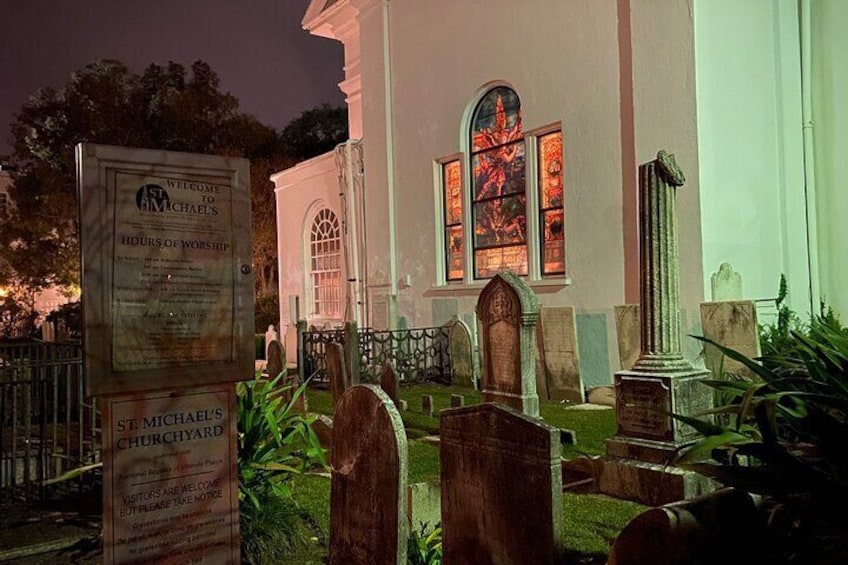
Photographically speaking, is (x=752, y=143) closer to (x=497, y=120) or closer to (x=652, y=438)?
(x=497, y=120)

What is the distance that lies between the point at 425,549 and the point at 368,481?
93cm

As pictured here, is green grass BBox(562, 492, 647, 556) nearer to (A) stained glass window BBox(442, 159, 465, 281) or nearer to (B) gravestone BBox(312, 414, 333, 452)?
(B) gravestone BBox(312, 414, 333, 452)

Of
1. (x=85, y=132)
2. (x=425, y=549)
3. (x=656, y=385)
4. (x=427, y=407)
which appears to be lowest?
(x=425, y=549)

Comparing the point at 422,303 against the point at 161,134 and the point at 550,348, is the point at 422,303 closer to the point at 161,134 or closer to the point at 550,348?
the point at 550,348

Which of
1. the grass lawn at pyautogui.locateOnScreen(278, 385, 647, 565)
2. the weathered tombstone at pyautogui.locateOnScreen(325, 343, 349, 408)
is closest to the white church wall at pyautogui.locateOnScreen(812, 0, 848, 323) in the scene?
the grass lawn at pyautogui.locateOnScreen(278, 385, 647, 565)

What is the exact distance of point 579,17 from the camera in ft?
42.2

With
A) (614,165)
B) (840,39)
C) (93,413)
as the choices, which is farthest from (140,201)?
(840,39)

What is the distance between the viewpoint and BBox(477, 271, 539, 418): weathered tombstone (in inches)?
299

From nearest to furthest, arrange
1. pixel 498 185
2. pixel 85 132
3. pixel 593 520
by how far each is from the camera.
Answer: pixel 593 520, pixel 498 185, pixel 85 132

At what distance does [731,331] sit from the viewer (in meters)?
9.54

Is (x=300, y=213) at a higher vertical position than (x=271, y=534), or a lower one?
higher

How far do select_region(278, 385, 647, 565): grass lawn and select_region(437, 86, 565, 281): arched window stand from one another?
3.89 meters

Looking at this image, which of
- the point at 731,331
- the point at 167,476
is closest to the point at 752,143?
the point at 731,331

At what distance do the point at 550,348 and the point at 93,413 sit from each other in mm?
7502
